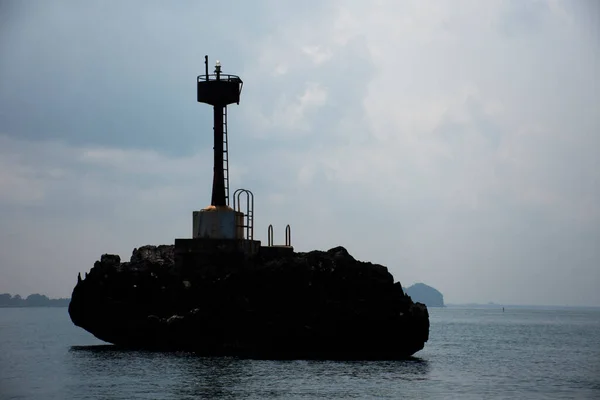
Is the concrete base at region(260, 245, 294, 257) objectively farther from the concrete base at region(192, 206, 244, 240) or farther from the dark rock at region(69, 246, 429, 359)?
the concrete base at region(192, 206, 244, 240)

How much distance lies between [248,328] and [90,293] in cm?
1141

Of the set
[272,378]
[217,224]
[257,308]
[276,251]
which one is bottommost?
[272,378]

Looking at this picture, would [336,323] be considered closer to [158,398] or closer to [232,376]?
[232,376]

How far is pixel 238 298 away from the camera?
175ft

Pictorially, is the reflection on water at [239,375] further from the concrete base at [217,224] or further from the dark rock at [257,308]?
the concrete base at [217,224]

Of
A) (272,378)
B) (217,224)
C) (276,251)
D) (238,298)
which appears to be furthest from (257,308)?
(272,378)

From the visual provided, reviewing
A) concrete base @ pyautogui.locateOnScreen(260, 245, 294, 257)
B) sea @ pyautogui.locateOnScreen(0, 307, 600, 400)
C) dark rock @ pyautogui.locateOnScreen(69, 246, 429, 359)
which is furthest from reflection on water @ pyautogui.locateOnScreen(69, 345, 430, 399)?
concrete base @ pyautogui.locateOnScreen(260, 245, 294, 257)

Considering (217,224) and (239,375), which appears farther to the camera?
(217,224)

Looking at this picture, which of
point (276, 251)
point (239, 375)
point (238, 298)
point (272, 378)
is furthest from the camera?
point (276, 251)

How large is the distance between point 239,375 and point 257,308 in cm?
915

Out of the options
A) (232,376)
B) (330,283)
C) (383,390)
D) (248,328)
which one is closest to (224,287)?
(248,328)

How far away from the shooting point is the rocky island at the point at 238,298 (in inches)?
2079

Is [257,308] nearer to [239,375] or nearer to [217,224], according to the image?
[217,224]

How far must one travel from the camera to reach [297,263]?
5559 centimetres
